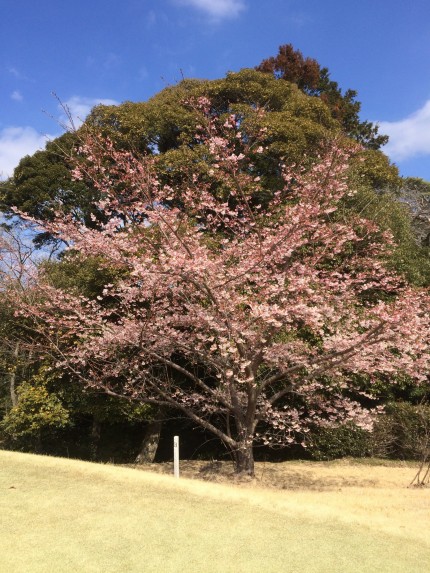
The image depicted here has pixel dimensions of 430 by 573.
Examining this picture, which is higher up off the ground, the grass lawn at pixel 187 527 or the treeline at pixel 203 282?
the treeline at pixel 203 282

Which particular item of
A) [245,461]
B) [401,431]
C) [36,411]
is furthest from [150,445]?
[401,431]

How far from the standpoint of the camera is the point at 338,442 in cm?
1267

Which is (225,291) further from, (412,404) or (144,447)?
(412,404)

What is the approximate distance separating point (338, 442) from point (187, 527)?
8.25 metres

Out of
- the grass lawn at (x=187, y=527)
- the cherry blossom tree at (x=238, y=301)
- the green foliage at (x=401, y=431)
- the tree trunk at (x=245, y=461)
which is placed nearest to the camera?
the grass lawn at (x=187, y=527)

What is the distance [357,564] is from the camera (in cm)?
466

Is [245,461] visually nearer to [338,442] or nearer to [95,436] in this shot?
[338,442]

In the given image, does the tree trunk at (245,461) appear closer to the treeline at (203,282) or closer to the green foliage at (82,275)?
the treeline at (203,282)

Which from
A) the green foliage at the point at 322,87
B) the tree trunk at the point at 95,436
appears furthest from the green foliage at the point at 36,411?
the green foliage at the point at 322,87

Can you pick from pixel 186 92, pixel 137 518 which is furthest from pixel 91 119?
pixel 137 518

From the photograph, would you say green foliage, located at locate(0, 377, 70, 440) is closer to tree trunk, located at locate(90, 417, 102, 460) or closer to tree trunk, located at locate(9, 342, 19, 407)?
tree trunk, located at locate(9, 342, 19, 407)

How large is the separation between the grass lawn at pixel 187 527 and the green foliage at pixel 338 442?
14.2 feet

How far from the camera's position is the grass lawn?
4488 mm

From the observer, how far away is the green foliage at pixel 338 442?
41.5 ft
